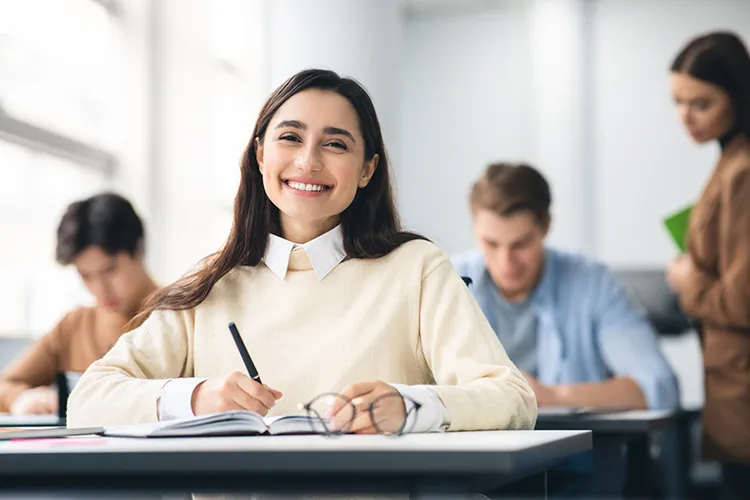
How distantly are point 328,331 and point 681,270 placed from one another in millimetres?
1619

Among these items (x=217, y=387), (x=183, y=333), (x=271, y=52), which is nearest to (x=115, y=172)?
(x=271, y=52)

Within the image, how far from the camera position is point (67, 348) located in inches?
118

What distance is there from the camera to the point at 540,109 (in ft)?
22.3

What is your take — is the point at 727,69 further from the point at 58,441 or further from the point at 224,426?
the point at 58,441

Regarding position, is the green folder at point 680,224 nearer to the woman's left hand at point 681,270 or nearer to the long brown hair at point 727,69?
the woman's left hand at point 681,270

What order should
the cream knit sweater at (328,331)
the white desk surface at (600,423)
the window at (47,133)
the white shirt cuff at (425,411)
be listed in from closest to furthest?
the white shirt cuff at (425,411)
the cream knit sweater at (328,331)
the white desk surface at (600,423)
the window at (47,133)

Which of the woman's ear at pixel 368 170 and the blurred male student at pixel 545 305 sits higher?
the woman's ear at pixel 368 170

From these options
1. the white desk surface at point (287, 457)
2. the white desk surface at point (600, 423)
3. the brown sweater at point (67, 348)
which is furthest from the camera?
the brown sweater at point (67, 348)

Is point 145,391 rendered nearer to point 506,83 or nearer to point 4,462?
point 4,462

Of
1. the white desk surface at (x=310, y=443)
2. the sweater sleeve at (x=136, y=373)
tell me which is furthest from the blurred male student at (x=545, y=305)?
the white desk surface at (x=310, y=443)

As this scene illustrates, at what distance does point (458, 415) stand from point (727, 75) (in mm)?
1929

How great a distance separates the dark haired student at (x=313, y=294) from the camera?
159cm

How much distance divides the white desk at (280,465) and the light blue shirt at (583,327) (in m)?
1.94

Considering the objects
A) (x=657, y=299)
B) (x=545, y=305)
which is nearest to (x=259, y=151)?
(x=545, y=305)
